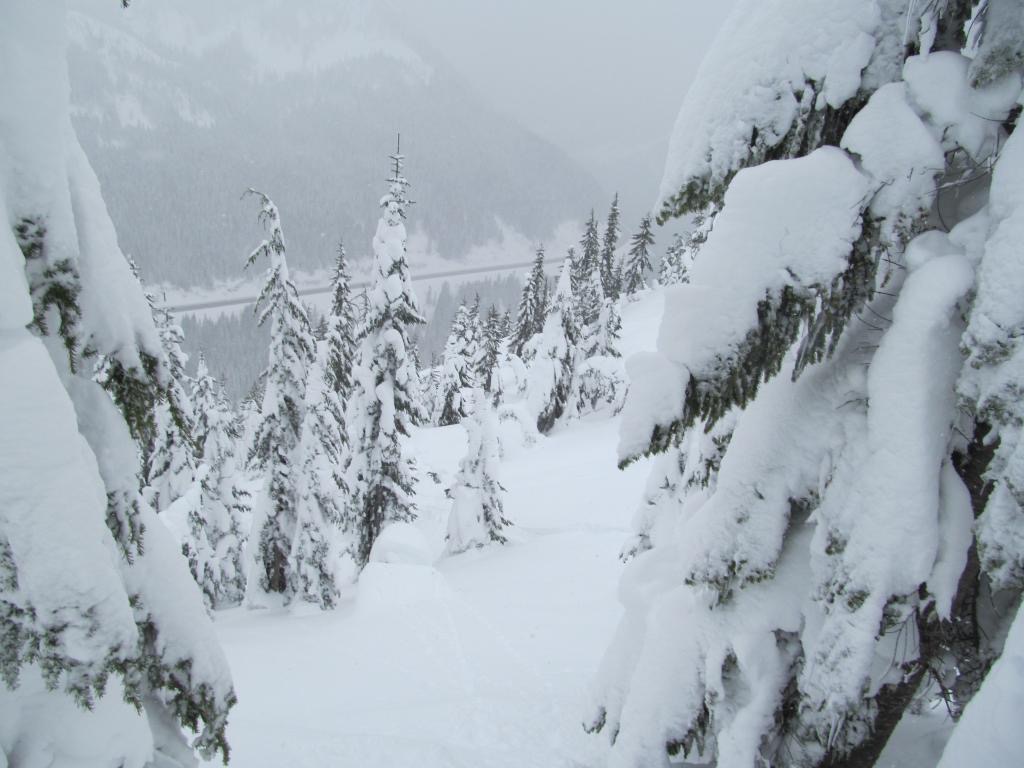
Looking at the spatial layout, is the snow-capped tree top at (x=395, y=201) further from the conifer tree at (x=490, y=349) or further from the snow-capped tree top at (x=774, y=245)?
the conifer tree at (x=490, y=349)

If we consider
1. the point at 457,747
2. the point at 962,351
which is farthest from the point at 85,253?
the point at 457,747

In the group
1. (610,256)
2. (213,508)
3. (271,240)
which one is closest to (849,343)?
(271,240)

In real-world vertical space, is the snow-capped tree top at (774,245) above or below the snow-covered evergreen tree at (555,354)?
above

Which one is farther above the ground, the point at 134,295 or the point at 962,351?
the point at 962,351

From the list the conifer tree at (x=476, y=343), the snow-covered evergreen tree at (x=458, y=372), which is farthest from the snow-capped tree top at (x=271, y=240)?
the conifer tree at (x=476, y=343)

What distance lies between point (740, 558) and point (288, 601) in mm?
18035

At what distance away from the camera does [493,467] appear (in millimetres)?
20797

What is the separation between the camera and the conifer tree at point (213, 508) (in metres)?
19.3

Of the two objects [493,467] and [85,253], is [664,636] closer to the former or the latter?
[85,253]

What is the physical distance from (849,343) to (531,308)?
52.4 meters

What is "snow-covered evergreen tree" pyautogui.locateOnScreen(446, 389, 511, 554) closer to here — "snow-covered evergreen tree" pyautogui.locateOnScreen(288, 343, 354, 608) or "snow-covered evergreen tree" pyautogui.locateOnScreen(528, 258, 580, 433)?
"snow-covered evergreen tree" pyautogui.locateOnScreen(288, 343, 354, 608)

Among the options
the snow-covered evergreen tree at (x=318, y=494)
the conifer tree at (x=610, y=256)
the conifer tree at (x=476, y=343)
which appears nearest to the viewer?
the snow-covered evergreen tree at (x=318, y=494)

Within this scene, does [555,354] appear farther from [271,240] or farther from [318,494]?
[271,240]

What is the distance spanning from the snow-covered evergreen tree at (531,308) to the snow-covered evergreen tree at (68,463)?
162 feet
